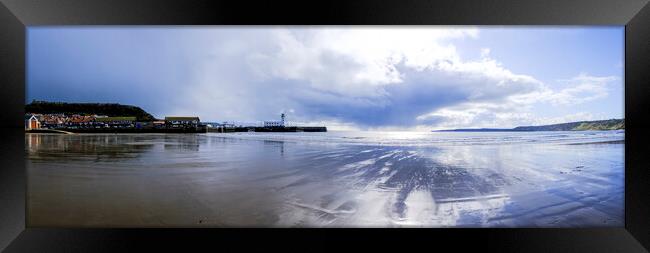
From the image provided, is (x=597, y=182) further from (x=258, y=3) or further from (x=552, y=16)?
(x=258, y=3)

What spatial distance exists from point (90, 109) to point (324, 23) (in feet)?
65.6

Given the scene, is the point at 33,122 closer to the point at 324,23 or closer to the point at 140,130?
the point at 140,130

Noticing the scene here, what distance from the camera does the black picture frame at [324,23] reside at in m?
2.13

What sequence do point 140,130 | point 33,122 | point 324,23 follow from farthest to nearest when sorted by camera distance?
point 140,130 < point 33,122 < point 324,23

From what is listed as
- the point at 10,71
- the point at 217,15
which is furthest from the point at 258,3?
the point at 10,71

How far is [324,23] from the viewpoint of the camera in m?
2.24

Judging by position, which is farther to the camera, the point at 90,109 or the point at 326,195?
the point at 90,109

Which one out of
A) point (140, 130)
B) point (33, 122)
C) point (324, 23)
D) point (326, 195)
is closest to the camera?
point (324, 23)

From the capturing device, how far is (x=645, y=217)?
2.20 metres

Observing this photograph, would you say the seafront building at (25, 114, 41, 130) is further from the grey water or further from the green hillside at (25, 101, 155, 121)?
the grey water

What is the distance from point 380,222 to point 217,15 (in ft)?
8.30

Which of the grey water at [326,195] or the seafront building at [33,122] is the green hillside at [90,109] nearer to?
the seafront building at [33,122]

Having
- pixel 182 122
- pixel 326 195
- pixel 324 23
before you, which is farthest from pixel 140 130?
pixel 324 23

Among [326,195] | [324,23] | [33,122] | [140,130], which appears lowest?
[326,195]
